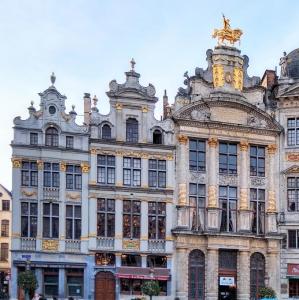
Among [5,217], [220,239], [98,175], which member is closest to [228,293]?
[220,239]

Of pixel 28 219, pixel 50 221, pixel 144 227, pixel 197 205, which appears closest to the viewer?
pixel 28 219

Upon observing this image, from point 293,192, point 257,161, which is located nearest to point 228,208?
point 257,161

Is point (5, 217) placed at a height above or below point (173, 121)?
below

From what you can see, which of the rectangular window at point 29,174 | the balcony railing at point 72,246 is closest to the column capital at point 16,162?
the rectangular window at point 29,174

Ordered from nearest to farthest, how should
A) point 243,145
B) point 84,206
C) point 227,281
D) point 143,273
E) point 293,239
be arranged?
1. point 84,206
2. point 143,273
3. point 227,281
4. point 243,145
5. point 293,239

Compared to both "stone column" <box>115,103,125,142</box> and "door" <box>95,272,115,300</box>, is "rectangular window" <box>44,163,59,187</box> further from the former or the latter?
"door" <box>95,272,115,300</box>

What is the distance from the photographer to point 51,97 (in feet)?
146

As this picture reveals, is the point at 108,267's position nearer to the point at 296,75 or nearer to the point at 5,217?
the point at 296,75

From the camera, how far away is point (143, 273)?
4453cm

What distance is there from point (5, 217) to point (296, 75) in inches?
1368

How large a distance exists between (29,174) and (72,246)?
4.83m

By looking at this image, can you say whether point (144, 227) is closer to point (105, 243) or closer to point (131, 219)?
point (131, 219)

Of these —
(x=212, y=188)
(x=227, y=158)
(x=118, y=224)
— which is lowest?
(x=118, y=224)

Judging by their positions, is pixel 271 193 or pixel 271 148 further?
pixel 271 148
